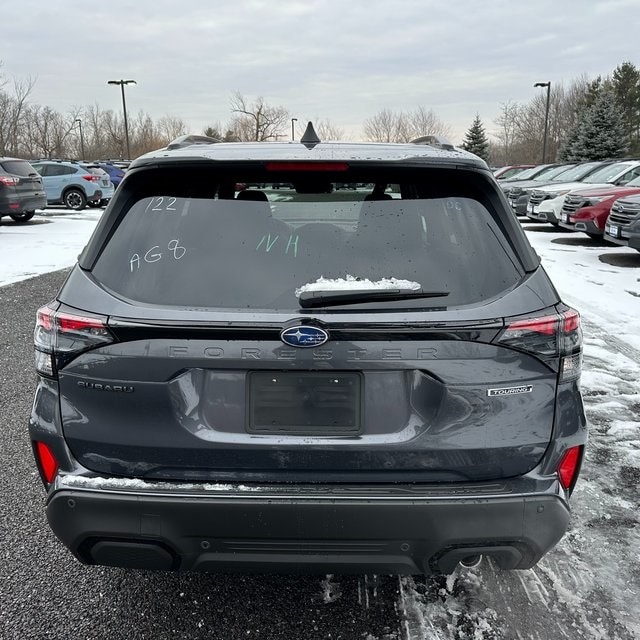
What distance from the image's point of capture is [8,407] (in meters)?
4.62

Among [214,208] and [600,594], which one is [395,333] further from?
[600,594]

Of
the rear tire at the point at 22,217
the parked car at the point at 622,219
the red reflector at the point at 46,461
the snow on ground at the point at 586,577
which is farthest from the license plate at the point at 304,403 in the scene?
the rear tire at the point at 22,217

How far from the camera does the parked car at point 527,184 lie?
19.0 m

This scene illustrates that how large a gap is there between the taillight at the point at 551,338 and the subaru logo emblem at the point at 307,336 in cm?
56

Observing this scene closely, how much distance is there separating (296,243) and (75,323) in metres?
0.78

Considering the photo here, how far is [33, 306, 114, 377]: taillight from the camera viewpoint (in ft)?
6.43

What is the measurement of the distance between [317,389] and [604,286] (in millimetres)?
8193

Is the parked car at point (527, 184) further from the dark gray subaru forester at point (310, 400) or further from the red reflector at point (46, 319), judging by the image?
the red reflector at point (46, 319)

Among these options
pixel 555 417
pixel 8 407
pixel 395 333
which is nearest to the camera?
pixel 395 333

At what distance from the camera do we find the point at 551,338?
1971 mm

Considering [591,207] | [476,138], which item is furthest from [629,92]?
[591,207]

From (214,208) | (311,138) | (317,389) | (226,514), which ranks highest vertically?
(311,138)

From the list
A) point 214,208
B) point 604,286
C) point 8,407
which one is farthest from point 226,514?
point 604,286

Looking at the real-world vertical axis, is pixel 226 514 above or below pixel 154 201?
below
